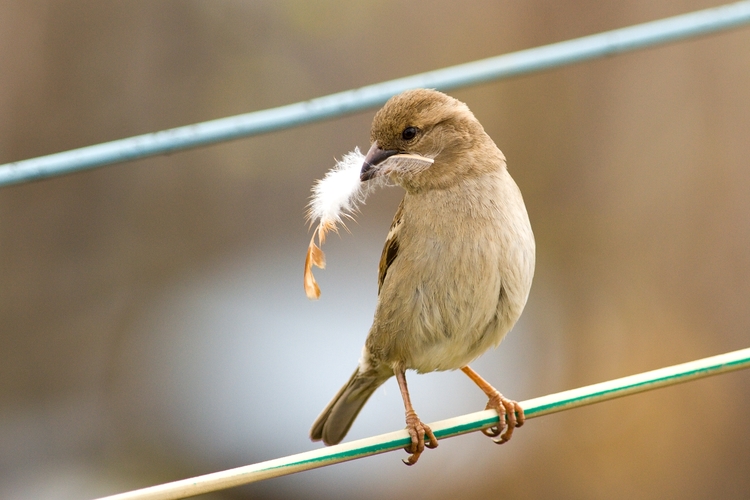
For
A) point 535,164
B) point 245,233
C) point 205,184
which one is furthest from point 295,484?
point 535,164

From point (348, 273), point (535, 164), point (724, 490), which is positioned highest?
point (535, 164)

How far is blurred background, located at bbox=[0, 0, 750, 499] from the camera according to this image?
5.93m

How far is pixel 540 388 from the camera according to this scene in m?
6.18

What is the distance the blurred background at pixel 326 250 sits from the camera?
5934mm

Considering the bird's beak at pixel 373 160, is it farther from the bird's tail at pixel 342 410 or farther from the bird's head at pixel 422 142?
the bird's tail at pixel 342 410

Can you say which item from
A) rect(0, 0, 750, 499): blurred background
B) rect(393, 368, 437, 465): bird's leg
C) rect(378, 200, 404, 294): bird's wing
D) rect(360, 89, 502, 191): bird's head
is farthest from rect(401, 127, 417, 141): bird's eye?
rect(0, 0, 750, 499): blurred background

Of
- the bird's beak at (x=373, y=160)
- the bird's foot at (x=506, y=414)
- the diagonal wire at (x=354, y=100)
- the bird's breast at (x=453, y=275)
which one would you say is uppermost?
the diagonal wire at (x=354, y=100)

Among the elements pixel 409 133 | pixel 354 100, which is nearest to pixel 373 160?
pixel 409 133

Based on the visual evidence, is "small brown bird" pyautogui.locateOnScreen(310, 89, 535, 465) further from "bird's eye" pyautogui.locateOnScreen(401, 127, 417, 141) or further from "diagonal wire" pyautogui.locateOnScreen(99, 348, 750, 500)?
"diagonal wire" pyautogui.locateOnScreen(99, 348, 750, 500)

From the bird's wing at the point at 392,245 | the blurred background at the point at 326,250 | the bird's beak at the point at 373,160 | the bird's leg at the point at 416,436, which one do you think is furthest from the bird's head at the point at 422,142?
the blurred background at the point at 326,250

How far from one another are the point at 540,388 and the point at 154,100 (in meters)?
3.59

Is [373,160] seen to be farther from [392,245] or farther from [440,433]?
[440,433]

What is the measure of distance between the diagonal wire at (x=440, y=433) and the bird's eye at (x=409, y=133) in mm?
1038

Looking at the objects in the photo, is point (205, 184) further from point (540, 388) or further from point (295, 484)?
point (540, 388)
